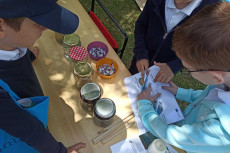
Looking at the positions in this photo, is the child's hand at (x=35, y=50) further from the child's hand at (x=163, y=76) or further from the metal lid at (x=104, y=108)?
the child's hand at (x=163, y=76)

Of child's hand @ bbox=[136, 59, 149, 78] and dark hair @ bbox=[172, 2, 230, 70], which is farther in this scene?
child's hand @ bbox=[136, 59, 149, 78]

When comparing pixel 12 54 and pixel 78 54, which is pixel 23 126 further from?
pixel 78 54

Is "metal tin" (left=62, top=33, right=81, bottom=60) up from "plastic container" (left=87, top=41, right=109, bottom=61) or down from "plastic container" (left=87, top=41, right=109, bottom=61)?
up

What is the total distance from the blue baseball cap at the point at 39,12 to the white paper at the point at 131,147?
62cm

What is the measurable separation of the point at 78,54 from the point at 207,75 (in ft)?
2.45

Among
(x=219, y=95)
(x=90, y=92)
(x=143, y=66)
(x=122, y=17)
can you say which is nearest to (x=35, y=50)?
(x=90, y=92)

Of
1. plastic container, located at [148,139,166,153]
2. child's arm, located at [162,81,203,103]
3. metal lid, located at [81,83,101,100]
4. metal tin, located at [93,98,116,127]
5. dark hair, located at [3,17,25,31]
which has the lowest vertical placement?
plastic container, located at [148,139,166,153]

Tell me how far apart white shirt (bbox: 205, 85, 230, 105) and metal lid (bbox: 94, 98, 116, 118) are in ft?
1.62

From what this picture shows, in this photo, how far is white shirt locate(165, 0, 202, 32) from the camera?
3.73 feet

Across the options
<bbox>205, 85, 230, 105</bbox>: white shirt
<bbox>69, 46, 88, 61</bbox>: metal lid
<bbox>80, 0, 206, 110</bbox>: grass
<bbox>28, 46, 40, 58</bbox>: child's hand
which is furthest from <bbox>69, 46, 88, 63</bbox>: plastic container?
<bbox>80, 0, 206, 110</bbox>: grass

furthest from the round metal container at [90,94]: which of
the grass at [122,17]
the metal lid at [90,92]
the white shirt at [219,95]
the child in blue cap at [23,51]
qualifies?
the grass at [122,17]

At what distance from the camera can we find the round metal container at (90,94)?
972mm

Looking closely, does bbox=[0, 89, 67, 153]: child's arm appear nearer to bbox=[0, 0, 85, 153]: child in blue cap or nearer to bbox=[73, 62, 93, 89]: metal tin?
bbox=[0, 0, 85, 153]: child in blue cap

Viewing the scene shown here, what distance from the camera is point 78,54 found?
1.19 metres
